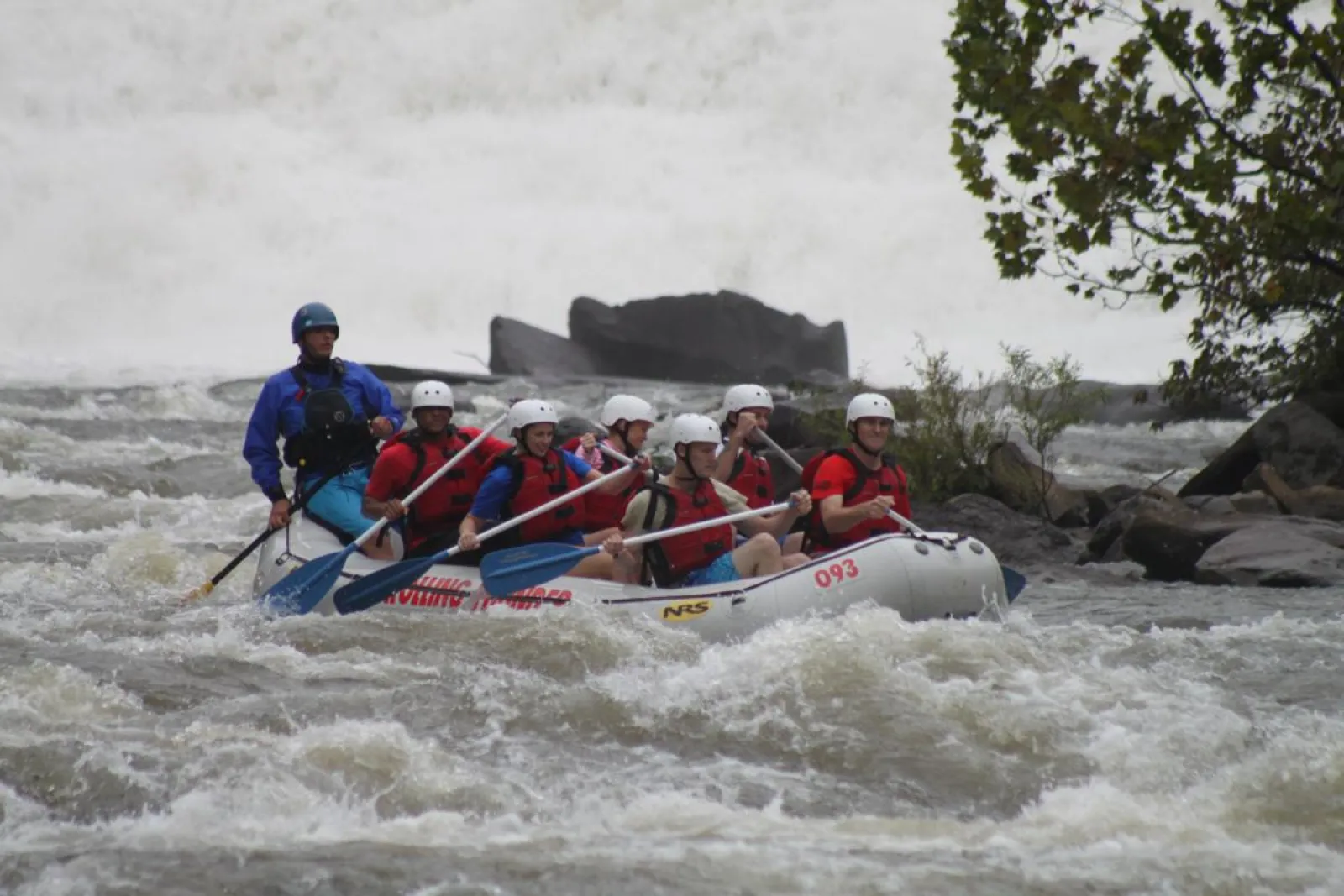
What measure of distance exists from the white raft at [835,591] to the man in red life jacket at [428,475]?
0.88m

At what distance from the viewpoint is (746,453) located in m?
8.04

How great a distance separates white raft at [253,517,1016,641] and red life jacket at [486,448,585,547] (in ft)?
1.72

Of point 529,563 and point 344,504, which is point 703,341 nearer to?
point 344,504

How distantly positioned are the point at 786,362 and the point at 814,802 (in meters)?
17.4

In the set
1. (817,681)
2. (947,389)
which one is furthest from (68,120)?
(817,681)

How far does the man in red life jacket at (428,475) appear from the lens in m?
7.75

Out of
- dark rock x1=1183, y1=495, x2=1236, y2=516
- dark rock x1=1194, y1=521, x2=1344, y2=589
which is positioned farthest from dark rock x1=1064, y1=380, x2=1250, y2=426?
dark rock x1=1194, y1=521, x2=1344, y2=589

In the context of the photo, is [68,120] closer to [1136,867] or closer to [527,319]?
[527,319]

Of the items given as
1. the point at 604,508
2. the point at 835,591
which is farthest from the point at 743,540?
the point at 835,591

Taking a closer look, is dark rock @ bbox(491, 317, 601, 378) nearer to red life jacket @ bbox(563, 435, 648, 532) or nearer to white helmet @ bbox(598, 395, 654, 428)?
white helmet @ bbox(598, 395, 654, 428)

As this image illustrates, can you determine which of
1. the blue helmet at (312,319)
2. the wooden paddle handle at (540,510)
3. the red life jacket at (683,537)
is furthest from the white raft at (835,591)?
the blue helmet at (312,319)

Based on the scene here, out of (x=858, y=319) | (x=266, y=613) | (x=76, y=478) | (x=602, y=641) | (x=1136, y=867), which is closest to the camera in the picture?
(x=1136, y=867)

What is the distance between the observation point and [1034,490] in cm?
1101

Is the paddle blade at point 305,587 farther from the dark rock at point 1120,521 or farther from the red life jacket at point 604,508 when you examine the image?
the dark rock at point 1120,521
